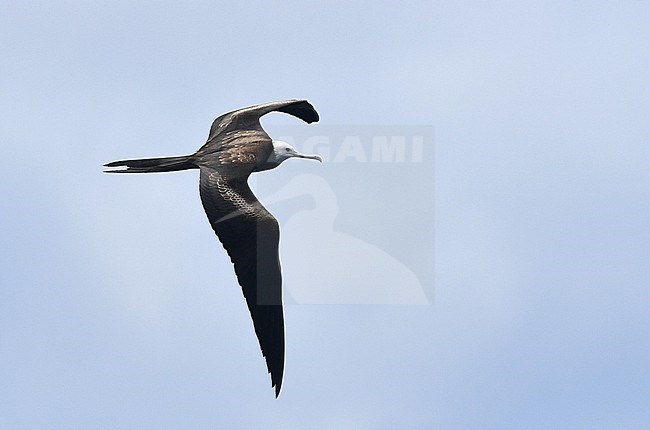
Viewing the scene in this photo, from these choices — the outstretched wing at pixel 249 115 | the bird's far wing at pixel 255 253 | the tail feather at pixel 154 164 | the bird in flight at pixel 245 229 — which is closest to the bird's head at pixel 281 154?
the outstretched wing at pixel 249 115

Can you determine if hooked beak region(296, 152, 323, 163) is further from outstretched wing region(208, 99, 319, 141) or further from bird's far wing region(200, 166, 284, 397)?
bird's far wing region(200, 166, 284, 397)

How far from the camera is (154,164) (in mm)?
24094

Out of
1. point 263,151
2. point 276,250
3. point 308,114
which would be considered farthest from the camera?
point 308,114

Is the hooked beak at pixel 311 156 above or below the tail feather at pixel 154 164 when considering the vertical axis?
above

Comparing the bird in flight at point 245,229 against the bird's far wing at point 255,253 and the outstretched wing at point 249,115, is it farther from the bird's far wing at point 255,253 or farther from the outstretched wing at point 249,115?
the outstretched wing at point 249,115

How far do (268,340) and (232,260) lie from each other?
57.2 inches

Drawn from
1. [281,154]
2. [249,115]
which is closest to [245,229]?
[281,154]

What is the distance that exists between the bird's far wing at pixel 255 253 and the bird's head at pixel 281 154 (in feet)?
6.02

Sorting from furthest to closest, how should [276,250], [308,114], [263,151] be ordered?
[308,114] → [263,151] → [276,250]

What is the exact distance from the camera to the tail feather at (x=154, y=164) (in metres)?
24.1

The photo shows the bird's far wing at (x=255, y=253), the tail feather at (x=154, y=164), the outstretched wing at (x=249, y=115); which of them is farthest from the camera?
the outstretched wing at (x=249, y=115)

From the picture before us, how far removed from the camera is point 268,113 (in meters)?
26.3

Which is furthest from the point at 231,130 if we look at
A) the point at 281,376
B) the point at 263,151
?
the point at 281,376

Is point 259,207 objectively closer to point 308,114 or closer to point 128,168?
point 128,168
